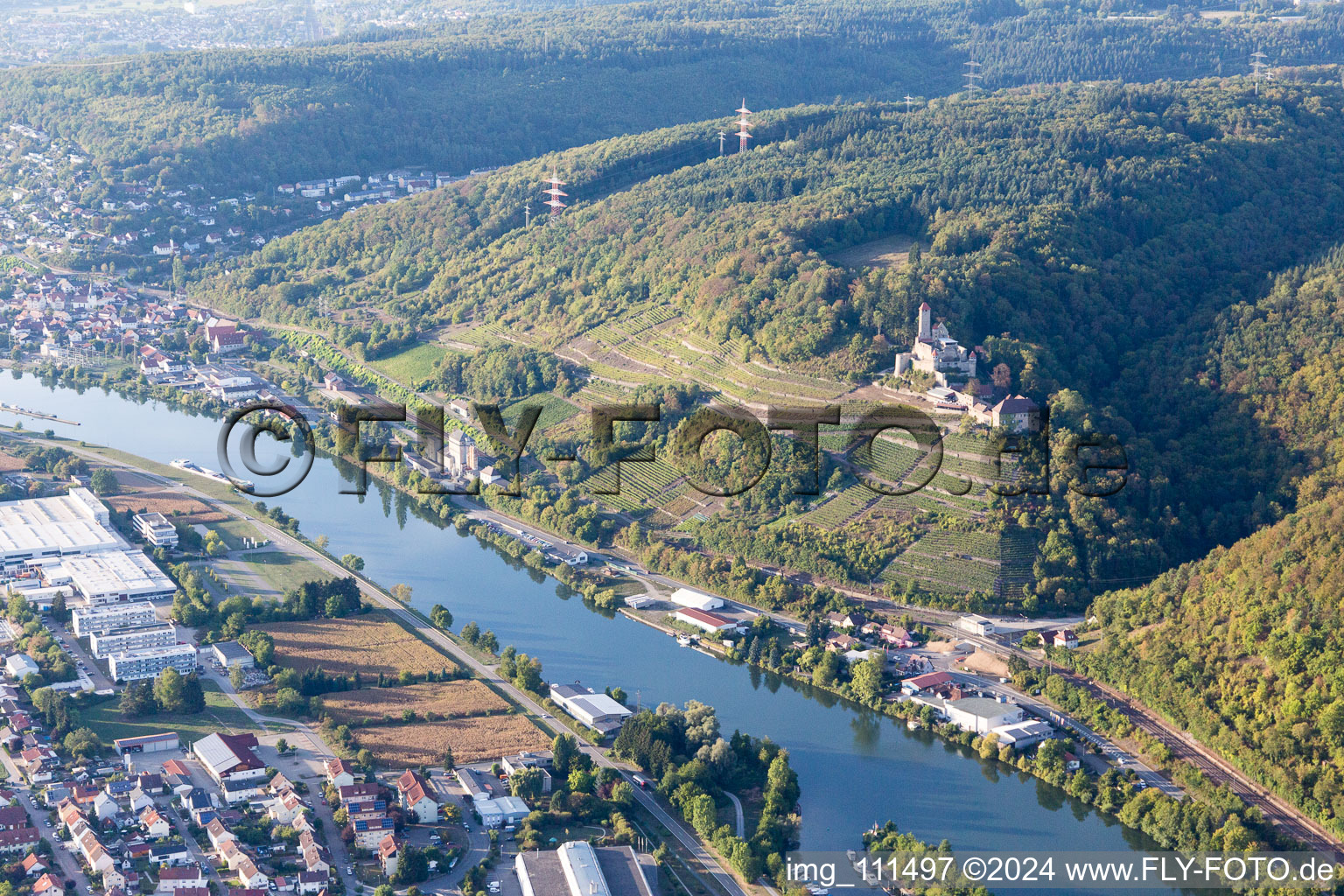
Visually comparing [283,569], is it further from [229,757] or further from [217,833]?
[217,833]

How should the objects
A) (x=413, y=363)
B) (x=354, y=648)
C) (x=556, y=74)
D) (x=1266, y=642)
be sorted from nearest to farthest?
(x=1266, y=642) → (x=354, y=648) → (x=413, y=363) → (x=556, y=74)

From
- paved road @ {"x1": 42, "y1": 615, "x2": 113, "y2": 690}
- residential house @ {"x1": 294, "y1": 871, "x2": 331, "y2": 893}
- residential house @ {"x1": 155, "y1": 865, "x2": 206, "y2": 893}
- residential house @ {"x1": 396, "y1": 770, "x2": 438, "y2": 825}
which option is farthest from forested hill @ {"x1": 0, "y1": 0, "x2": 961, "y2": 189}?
residential house @ {"x1": 294, "y1": 871, "x2": 331, "y2": 893}

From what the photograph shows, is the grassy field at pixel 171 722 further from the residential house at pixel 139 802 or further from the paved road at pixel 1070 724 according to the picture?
the paved road at pixel 1070 724

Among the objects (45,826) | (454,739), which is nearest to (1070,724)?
(454,739)

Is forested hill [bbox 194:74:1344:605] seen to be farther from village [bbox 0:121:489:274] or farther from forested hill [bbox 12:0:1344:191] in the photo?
forested hill [bbox 12:0:1344:191]

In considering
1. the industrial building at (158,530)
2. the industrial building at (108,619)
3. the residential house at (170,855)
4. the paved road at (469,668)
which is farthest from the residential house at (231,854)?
the industrial building at (158,530)
